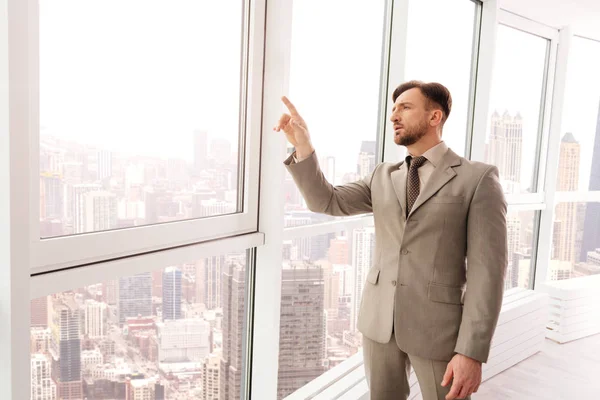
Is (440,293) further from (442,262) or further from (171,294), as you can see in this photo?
(171,294)

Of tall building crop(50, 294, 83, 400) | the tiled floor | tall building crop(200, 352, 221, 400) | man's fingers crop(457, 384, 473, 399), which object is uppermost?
tall building crop(50, 294, 83, 400)

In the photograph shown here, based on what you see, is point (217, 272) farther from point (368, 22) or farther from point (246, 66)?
point (368, 22)

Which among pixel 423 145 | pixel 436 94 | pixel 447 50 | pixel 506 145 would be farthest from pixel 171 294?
pixel 506 145

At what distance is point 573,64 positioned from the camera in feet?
15.7

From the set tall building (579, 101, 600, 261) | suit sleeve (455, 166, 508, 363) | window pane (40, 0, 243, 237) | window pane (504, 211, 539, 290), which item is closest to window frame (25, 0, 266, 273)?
window pane (40, 0, 243, 237)

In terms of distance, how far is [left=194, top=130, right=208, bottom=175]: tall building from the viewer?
1.84m


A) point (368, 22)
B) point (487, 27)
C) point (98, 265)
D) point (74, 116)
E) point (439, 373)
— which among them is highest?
point (487, 27)

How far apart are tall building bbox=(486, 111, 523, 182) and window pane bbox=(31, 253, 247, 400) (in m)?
2.65

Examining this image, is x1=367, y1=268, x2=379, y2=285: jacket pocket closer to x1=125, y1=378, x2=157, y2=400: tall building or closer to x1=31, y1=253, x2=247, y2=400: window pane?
x1=31, y1=253, x2=247, y2=400: window pane

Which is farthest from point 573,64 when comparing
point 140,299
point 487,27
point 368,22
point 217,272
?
point 140,299

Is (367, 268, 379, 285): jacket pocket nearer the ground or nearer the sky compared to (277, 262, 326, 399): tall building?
nearer the sky

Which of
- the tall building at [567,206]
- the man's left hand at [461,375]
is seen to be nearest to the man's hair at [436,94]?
the man's left hand at [461,375]

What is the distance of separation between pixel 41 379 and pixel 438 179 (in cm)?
133

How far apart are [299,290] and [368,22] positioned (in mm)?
1394
